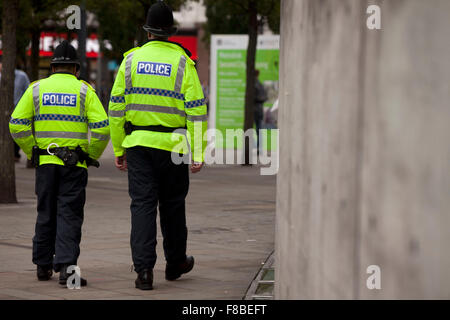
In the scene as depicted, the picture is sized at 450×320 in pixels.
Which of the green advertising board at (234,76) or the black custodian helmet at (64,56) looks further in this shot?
the green advertising board at (234,76)

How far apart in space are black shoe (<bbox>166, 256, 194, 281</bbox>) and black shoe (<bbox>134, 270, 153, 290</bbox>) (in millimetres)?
434

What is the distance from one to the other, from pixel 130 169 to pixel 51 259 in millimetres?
968

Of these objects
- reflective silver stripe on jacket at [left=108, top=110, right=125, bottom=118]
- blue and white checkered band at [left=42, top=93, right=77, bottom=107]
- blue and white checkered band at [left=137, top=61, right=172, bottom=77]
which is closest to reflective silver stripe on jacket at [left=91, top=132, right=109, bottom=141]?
blue and white checkered band at [left=42, top=93, right=77, bottom=107]

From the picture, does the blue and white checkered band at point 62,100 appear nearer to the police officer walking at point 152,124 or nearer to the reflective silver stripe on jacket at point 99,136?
the reflective silver stripe on jacket at point 99,136

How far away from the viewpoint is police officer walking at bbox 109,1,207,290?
24.3 feet

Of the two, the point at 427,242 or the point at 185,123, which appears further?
the point at 185,123

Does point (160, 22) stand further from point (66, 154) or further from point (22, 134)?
point (22, 134)

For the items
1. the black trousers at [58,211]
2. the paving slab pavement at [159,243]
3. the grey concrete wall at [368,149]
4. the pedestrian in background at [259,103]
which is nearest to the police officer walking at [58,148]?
the black trousers at [58,211]

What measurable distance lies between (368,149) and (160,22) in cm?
362

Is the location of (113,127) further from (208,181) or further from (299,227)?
(208,181)

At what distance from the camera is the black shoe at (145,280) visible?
7.33 m

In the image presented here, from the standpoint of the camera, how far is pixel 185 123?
757 centimetres

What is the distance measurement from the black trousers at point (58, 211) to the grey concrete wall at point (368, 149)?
9.17ft
